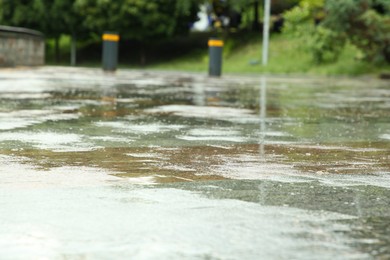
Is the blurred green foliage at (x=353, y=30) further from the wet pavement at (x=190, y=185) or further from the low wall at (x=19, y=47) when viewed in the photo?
the wet pavement at (x=190, y=185)

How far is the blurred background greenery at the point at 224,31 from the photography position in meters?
34.0

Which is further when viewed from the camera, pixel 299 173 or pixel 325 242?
pixel 299 173

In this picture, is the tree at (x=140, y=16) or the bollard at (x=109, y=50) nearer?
the bollard at (x=109, y=50)

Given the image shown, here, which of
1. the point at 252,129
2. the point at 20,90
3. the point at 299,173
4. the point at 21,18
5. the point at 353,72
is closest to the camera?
the point at 299,173

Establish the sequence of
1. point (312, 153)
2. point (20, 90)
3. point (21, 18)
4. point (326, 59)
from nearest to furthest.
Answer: point (312, 153) < point (20, 90) < point (326, 59) < point (21, 18)

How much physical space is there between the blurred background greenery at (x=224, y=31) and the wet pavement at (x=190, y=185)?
2145 cm

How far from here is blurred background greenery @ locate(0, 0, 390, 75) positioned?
34.0m

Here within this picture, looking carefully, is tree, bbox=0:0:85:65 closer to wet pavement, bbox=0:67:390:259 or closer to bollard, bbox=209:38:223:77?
bollard, bbox=209:38:223:77

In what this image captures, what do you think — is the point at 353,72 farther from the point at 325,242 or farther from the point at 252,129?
the point at 325,242

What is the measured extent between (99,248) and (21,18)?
52.5 meters

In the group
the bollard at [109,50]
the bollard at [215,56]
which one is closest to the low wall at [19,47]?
the bollard at [109,50]

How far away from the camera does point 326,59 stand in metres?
38.7

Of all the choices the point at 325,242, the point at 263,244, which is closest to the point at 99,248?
the point at 263,244

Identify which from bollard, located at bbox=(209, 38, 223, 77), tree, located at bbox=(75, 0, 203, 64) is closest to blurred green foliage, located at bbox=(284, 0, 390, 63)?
bollard, located at bbox=(209, 38, 223, 77)
